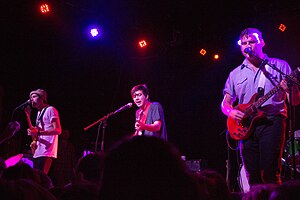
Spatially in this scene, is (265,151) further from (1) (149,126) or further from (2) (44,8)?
(2) (44,8)

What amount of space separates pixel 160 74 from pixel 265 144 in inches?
328

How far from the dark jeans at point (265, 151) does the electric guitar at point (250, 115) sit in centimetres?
7

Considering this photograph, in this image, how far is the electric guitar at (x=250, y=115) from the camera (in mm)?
4777

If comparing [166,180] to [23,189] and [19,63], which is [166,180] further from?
[19,63]

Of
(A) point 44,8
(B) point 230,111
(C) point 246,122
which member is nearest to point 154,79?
(A) point 44,8

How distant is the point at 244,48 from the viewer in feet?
16.9

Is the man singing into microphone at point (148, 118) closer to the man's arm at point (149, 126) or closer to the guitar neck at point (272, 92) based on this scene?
the man's arm at point (149, 126)

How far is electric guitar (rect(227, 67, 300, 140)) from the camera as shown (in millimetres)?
4777

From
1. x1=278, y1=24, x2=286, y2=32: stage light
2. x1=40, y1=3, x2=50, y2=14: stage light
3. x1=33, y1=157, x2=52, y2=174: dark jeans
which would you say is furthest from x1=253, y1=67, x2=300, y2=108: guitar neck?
x1=40, y1=3, x2=50, y2=14: stage light

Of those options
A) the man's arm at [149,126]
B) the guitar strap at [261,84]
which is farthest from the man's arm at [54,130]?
the guitar strap at [261,84]

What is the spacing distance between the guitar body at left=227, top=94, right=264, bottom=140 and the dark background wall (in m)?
4.12

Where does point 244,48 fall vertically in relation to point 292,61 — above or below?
below

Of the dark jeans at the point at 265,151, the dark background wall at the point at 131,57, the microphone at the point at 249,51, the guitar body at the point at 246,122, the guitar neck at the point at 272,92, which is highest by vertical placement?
the dark background wall at the point at 131,57

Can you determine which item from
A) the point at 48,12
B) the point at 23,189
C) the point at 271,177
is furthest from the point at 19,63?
the point at 23,189
